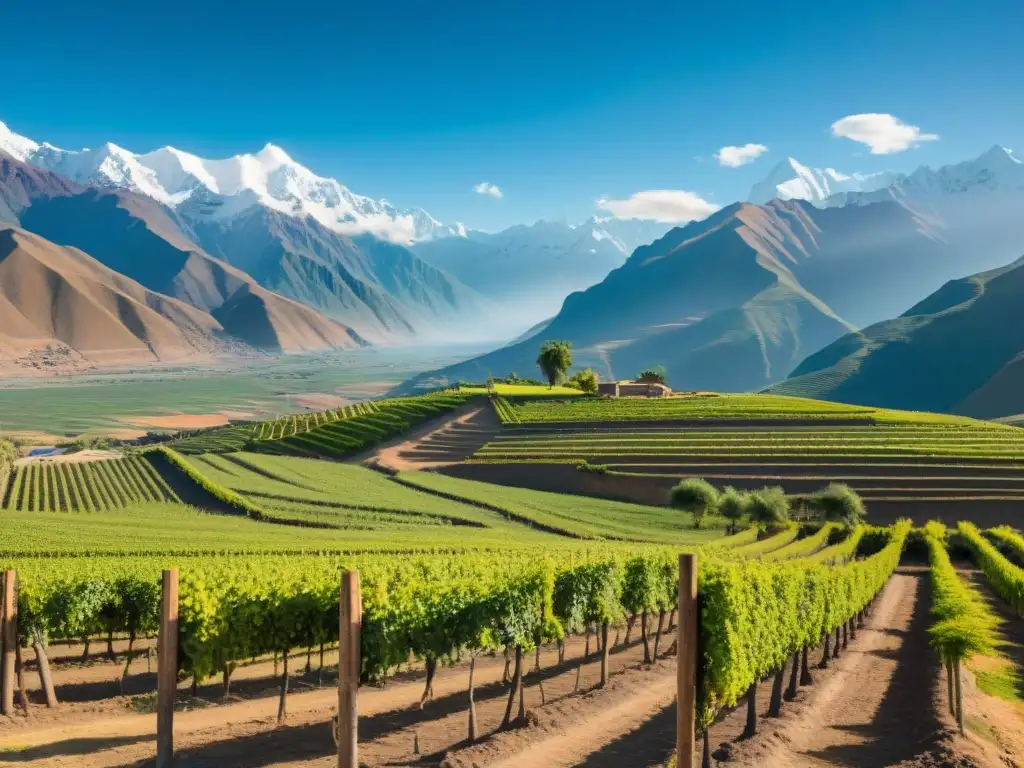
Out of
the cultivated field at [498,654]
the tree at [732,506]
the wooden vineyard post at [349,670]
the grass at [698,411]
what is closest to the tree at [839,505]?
the tree at [732,506]

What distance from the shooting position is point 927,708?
2519 cm

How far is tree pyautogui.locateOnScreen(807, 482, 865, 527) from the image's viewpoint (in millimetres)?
73812

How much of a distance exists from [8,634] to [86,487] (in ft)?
262

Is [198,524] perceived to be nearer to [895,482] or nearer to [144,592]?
[144,592]

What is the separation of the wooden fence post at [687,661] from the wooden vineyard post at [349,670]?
6438 millimetres

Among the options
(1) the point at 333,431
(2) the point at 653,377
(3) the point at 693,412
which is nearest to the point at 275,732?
(3) the point at 693,412

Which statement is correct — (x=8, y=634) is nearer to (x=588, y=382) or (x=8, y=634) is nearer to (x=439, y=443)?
(x=439, y=443)

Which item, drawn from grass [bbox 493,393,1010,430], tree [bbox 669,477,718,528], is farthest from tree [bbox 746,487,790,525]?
grass [bbox 493,393,1010,430]

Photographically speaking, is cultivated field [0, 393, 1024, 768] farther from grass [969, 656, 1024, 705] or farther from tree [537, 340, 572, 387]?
tree [537, 340, 572, 387]

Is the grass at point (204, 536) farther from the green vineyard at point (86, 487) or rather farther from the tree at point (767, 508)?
the tree at point (767, 508)

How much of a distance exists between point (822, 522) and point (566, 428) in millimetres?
43972

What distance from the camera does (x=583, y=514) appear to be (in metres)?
74.8

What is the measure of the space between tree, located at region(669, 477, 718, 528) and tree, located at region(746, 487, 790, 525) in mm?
3590

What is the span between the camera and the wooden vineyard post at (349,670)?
14719 mm
